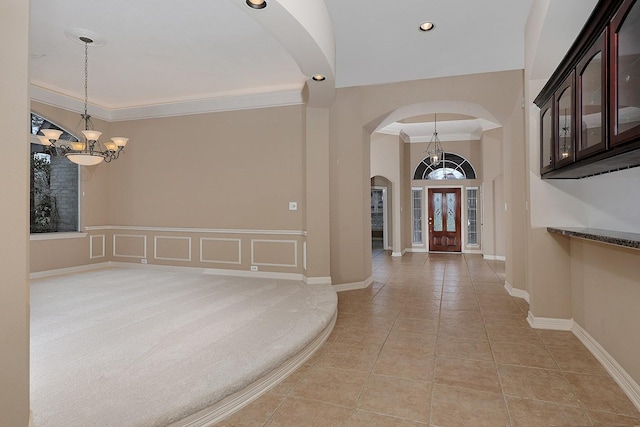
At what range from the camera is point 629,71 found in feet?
5.95

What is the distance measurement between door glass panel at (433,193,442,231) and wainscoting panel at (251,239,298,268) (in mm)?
6288

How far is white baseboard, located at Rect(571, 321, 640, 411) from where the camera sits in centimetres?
227

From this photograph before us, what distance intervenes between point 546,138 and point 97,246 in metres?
7.20

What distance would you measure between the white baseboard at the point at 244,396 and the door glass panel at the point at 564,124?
8.82 ft

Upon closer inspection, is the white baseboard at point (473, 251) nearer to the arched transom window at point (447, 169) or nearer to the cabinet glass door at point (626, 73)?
the arched transom window at point (447, 169)

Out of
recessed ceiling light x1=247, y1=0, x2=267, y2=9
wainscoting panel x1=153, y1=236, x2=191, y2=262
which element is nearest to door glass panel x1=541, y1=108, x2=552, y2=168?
recessed ceiling light x1=247, y1=0, x2=267, y2=9

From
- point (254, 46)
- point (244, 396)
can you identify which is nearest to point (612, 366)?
point (244, 396)

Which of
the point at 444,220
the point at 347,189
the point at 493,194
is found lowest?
the point at 444,220

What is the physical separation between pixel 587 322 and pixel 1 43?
441cm

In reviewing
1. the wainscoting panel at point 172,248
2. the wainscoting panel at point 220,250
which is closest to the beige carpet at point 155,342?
the wainscoting panel at point 220,250

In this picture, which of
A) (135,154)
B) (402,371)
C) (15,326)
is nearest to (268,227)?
(135,154)

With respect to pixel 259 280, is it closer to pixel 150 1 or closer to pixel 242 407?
pixel 242 407

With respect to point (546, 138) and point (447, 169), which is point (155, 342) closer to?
point (546, 138)

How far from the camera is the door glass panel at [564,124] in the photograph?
2.77 m
